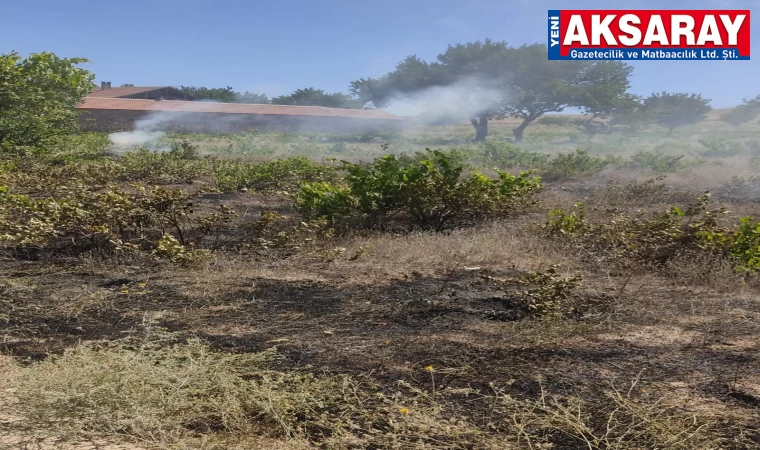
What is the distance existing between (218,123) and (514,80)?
1935 centimetres

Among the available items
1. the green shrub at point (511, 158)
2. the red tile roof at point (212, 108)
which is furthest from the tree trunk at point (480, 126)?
the green shrub at point (511, 158)

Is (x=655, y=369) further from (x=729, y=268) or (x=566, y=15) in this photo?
(x=566, y=15)

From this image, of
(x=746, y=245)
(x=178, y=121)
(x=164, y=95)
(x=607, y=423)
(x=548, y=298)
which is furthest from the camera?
(x=164, y=95)

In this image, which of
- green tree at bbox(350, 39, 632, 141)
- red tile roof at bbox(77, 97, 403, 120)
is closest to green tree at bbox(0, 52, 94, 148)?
red tile roof at bbox(77, 97, 403, 120)

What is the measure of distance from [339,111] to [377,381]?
37.7 m

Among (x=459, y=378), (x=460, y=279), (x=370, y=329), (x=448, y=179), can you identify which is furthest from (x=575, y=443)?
(x=448, y=179)

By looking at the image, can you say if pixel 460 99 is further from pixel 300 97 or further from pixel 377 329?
pixel 377 329

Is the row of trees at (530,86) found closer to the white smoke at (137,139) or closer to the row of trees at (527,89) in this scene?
the row of trees at (527,89)

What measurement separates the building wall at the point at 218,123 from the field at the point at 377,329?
26566 mm

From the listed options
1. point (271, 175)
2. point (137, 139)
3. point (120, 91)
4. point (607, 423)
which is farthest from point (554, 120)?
point (607, 423)

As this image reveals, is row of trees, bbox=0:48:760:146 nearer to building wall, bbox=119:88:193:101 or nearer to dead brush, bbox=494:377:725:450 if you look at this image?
building wall, bbox=119:88:193:101

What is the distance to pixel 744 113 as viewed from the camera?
44.9 meters

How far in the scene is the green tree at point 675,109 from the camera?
42.8m

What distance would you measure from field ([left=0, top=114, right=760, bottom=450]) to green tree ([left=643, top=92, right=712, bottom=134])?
3846cm
